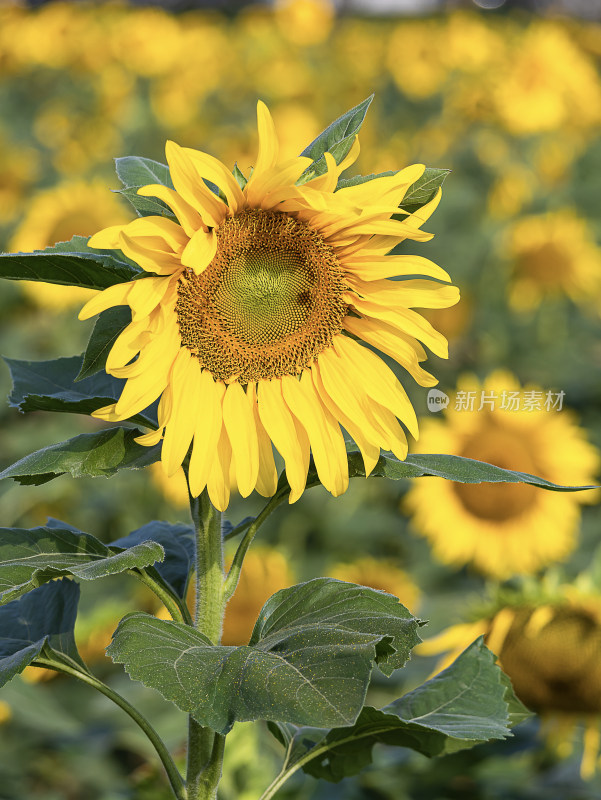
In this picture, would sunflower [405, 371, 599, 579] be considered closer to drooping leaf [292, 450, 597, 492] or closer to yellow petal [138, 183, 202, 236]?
drooping leaf [292, 450, 597, 492]

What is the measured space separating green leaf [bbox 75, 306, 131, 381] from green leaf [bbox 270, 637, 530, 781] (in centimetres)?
43

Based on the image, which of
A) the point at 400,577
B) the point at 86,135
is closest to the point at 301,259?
the point at 400,577

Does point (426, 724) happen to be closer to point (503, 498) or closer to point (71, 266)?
point (71, 266)

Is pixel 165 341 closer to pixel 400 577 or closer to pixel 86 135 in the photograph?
pixel 400 577

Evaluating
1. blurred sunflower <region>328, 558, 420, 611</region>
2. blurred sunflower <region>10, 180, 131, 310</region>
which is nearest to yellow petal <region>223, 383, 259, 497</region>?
blurred sunflower <region>328, 558, 420, 611</region>

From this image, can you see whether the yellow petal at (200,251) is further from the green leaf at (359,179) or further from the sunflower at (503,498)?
the sunflower at (503,498)

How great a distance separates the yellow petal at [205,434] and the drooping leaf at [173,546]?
17 centimetres

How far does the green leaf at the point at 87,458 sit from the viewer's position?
2.99 feet

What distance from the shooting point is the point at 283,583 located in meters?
2.52

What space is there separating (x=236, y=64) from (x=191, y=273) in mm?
5658

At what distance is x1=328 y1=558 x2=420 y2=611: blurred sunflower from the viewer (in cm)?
268

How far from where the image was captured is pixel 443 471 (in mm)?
965

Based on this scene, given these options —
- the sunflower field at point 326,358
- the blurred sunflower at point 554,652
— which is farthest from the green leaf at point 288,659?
the blurred sunflower at point 554,652

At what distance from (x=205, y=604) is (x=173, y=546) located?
185 millimetres
